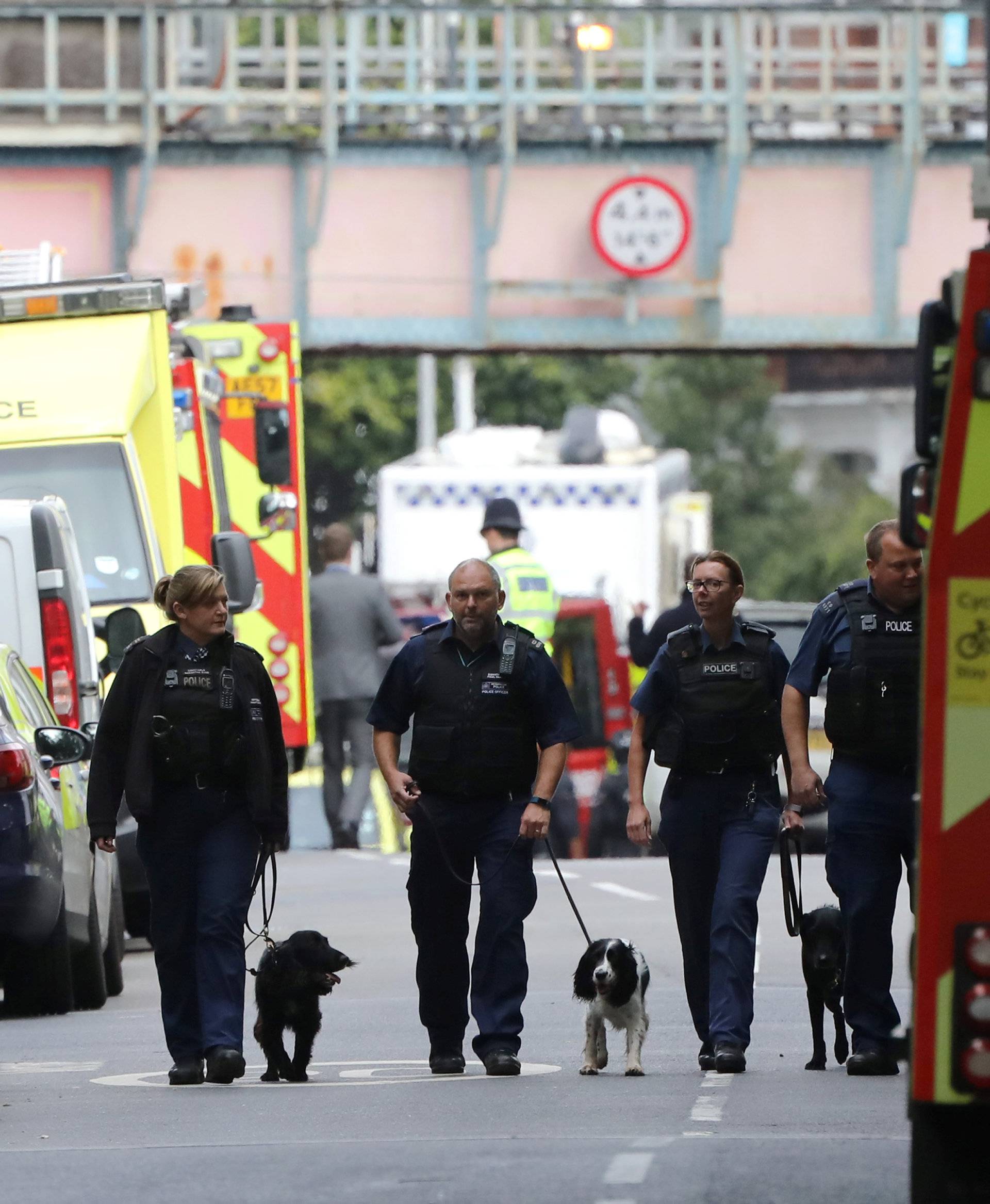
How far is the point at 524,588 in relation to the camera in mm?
19078

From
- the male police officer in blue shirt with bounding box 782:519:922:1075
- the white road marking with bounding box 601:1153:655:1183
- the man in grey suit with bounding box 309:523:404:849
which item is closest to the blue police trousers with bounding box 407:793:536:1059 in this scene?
the male police officer in blue shirt with bounding box 782:519:922:1075

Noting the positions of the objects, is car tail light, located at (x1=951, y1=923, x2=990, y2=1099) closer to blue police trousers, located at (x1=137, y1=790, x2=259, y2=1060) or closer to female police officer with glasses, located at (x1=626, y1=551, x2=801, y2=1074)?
female police officer with glasses, located at (x1=626, y1=551, x2=801, y2=1074)

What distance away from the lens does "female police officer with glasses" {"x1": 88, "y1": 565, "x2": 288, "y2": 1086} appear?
35.2ft

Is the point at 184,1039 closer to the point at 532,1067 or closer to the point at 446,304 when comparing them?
the point at 532,1067

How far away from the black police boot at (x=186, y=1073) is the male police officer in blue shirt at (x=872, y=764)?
2.12m

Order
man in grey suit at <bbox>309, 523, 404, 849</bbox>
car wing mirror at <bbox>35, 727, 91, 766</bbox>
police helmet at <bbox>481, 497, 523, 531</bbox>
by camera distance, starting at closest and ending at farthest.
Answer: car wing mirror at <bbox>35, 727, 91, 766</bbox>, police helmet at <bbox>481, 497, 523, 531</bbox>, man in grey suit at <bbox>309, 523, 404, 849</bbox>

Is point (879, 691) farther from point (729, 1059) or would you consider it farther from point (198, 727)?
point (198, 727)

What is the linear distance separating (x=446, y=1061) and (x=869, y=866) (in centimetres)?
157

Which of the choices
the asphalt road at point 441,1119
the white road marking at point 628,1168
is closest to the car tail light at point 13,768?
the asphalt road at point 441,1119

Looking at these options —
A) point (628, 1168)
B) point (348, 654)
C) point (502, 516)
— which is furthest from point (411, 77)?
point (628, 1168)

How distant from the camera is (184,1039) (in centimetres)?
1081

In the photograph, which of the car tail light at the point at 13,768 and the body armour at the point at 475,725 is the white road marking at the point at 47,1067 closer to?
the car tail light at the point at 13,768

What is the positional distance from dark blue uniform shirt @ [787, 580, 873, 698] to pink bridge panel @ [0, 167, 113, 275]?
16.0 m

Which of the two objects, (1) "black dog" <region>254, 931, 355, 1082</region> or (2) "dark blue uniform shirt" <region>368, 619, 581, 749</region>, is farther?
(2) "dark blue uniform shirt" <region>368, 619, 581, 749</region>
